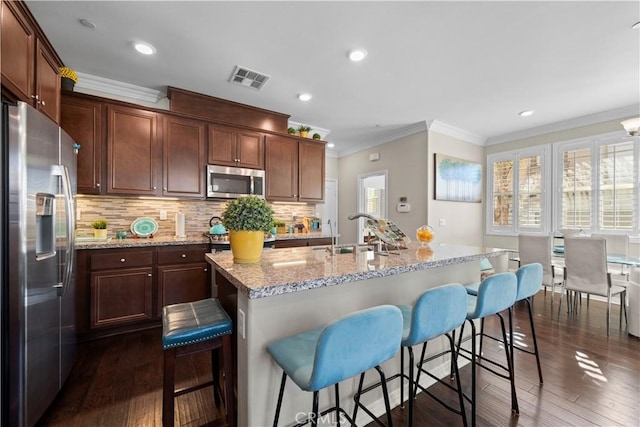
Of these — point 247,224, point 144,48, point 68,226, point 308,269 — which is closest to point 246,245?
point 247,224

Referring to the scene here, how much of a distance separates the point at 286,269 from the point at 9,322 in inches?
55.9

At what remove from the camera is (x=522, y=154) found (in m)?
4.85

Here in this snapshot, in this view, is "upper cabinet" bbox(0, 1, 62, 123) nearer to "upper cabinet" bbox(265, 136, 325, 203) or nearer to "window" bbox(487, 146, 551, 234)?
"upper cabinet" bbox(265, 136, 325, 203)

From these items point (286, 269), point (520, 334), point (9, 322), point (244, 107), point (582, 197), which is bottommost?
point (520, 334)

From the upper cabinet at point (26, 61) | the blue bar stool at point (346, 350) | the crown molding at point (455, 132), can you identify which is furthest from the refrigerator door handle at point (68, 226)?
the crown molding at point (455, 132)

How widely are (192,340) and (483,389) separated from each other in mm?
2011

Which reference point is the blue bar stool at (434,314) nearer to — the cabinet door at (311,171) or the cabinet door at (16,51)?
the cabinet door at (16,51)

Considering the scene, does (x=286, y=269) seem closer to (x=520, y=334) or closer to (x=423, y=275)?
(x=423, y=275)

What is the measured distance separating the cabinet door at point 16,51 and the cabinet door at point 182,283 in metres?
1.81

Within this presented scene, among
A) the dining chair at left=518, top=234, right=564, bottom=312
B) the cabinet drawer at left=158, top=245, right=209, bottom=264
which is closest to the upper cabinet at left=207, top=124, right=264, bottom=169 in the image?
the cabinet drawer at left=158, top=245, right=209, bottom=264

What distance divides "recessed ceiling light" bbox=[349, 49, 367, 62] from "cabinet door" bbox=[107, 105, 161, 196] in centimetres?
233

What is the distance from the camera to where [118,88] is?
314 centimetres

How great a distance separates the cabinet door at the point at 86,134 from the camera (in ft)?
8.84

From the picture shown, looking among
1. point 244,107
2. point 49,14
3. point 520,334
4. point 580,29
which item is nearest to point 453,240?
point 520,334
